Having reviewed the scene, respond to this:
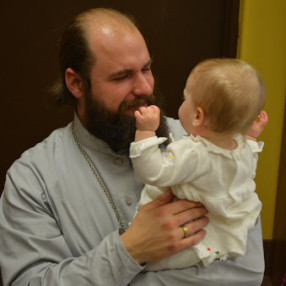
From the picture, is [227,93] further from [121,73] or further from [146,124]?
[121,73]

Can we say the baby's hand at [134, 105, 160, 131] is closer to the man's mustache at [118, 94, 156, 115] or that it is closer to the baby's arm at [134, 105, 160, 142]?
the baby's arm at [134, 105, 160, 142]

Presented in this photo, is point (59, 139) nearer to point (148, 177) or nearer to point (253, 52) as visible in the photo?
point (148, 177)

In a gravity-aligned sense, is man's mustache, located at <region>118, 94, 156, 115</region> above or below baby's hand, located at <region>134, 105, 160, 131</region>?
below

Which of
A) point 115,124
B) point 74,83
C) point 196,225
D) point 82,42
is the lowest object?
point 196,225

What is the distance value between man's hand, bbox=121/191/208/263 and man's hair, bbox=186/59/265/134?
10.6 inches

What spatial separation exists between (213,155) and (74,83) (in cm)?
75

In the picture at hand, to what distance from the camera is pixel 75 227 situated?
4.27ft

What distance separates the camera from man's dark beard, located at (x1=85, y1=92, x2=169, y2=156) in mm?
1404

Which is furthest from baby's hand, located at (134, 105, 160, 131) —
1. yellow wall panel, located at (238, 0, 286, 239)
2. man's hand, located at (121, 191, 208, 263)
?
yellow wall panel, located at (238, 0, 286, 239)

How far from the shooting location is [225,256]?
1139mm

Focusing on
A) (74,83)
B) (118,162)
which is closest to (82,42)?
(74,83)

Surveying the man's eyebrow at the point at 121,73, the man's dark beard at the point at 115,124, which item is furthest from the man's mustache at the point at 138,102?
the man's eyebrow at the point at 121,73

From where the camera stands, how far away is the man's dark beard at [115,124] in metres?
1.40

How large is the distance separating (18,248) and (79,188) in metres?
0.28
